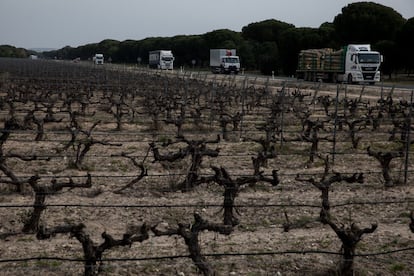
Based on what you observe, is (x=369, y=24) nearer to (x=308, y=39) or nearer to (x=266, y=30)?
(x=308, y=39)

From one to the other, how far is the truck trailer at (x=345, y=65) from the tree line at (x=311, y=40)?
304 inches

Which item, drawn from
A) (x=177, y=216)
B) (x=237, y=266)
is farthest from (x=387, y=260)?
(x=177, y=216)

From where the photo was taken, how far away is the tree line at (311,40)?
48.0 meters

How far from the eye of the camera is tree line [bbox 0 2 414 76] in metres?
48.0

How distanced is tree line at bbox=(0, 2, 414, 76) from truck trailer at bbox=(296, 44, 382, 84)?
7715mm

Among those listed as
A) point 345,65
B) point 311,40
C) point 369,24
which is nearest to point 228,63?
point 311,40

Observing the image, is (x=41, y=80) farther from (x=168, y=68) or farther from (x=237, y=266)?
(x=168, y=68)

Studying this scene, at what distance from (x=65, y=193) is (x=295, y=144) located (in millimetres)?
7200

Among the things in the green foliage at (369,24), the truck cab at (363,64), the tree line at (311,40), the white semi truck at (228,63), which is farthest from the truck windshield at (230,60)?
the truck cab at (363,64)

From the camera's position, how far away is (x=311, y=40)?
191ft

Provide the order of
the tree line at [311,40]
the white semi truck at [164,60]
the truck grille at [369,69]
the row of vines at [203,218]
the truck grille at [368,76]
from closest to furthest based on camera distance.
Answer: the row of vines at [203,218], the truck grille at [369,69], the truck grille at [368,76], the tree line at [311,40], the white semi truck at [164,60]

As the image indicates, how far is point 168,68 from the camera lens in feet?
230

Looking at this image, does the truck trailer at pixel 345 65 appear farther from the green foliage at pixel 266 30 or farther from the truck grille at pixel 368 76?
the green foliage at pixel 266 30

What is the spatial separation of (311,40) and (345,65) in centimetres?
1986
